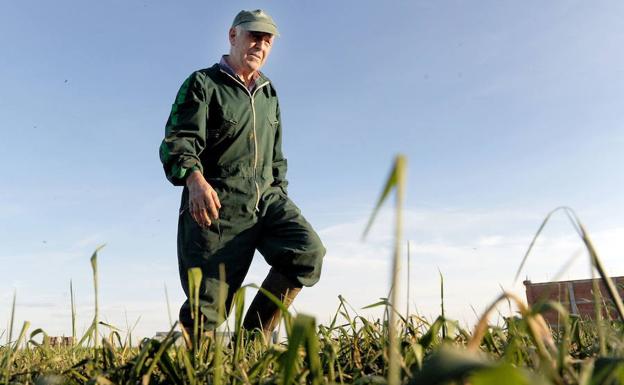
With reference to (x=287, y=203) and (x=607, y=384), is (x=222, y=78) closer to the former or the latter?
(x=287, y=203)

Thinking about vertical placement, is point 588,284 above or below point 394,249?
above

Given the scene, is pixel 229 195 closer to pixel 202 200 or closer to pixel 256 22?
pixel 202 200

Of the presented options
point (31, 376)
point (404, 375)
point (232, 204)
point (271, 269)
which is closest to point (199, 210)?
point (232, 204)

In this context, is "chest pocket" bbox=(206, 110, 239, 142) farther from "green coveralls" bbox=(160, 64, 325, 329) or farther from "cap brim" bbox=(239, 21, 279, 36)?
"cap brim" bbox=(239, 21, 279, 36)

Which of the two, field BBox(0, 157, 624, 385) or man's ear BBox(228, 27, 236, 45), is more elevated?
man's ear BBox(228, 27, 236, 45)

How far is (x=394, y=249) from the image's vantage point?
1.30ft

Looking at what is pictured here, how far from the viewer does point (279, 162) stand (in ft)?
11.4

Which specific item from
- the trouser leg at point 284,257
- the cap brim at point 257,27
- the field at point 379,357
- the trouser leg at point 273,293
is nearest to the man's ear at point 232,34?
the cap brim at point 257,27

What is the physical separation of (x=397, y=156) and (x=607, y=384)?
0.51 metres

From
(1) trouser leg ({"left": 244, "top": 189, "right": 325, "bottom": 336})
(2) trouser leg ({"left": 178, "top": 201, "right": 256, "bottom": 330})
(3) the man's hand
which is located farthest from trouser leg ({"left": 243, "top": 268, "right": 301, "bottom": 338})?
(3) the man's hand

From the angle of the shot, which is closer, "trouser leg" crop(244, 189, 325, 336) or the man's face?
"trouser leg" crop(244, 189, 325, 336)

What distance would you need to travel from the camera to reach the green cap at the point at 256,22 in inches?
123

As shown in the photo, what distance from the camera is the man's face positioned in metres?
3.21

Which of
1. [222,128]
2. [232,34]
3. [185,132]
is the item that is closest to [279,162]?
[222,128]
